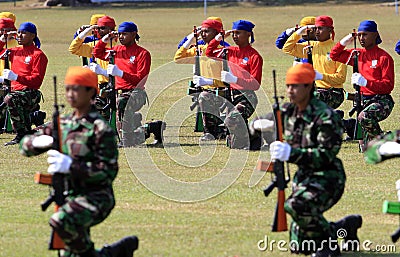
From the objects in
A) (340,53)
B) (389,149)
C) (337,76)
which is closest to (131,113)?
(337,76)

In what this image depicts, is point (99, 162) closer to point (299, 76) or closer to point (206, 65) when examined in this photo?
point (299, 76)

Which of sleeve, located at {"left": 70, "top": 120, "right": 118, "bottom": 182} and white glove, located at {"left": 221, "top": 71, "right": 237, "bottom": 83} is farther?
white glove, located at {"left": 221, "top": 71, "right": 237, "bottom": 83}

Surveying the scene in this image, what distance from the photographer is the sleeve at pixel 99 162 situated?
860cm

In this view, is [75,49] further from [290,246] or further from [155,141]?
[290,246]

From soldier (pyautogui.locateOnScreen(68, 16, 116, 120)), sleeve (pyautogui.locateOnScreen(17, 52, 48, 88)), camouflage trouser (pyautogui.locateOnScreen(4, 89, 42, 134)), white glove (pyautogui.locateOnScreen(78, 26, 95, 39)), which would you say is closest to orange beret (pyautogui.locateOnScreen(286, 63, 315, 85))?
soldier (pyautogui.locateOnScreen(68, 16, 116, 120))

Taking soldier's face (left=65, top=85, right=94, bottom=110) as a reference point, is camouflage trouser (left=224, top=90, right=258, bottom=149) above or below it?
below

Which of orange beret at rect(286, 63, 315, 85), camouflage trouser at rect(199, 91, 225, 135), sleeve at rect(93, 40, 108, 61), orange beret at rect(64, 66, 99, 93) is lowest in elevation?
camouflage trouser at rect(199, 91, 225, 135)

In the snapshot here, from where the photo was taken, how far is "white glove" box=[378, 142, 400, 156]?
874 cm

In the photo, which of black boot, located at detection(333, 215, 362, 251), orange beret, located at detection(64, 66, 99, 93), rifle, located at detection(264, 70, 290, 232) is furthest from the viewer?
black boot, located at detection(333, 215, 362, 251)

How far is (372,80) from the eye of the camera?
1628 centimetres

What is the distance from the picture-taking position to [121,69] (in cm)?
1766

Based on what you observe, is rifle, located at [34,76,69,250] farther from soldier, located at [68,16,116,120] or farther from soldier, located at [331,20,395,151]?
soldier, located at [68,16,116,120]

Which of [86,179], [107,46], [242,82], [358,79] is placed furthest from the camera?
[107,46]

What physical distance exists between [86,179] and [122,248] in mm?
1098
